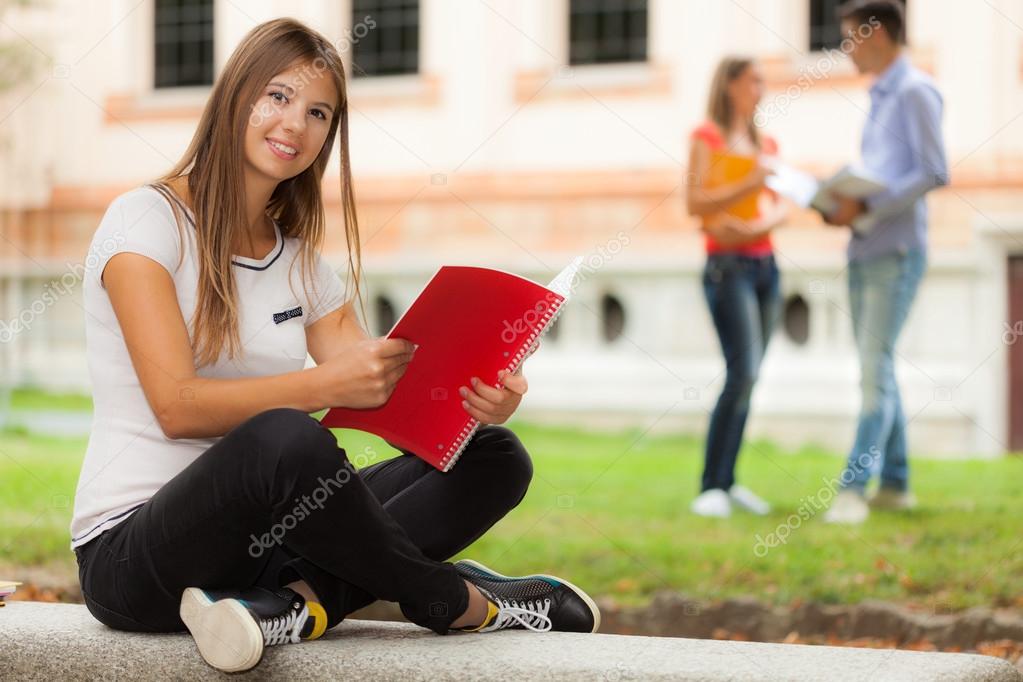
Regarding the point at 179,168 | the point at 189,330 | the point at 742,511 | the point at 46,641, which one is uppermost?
the point at 179,168

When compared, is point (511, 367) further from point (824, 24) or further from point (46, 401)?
point (46, 401)

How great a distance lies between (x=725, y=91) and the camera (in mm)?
Result: 3936

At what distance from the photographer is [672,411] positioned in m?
6.08

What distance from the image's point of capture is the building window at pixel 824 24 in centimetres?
638

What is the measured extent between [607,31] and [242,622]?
18.5ft

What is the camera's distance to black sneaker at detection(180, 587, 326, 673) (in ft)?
4.89

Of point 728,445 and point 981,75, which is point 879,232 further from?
point 981,75

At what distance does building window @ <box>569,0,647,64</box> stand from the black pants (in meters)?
5.28

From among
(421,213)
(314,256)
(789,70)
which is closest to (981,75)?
(789,70)

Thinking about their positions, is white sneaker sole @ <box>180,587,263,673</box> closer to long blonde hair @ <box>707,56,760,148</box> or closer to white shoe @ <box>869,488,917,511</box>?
white shoe @ <box>869,488,917,511</box>

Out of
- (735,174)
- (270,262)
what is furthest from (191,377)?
(735,174)

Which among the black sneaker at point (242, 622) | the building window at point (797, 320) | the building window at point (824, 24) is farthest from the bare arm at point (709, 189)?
the building window at point (824, 24)

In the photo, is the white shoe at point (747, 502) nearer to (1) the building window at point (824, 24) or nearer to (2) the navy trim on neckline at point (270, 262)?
(2) the navy trim on neckline at point (270, 262)

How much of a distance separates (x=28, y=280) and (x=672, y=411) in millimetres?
3634
